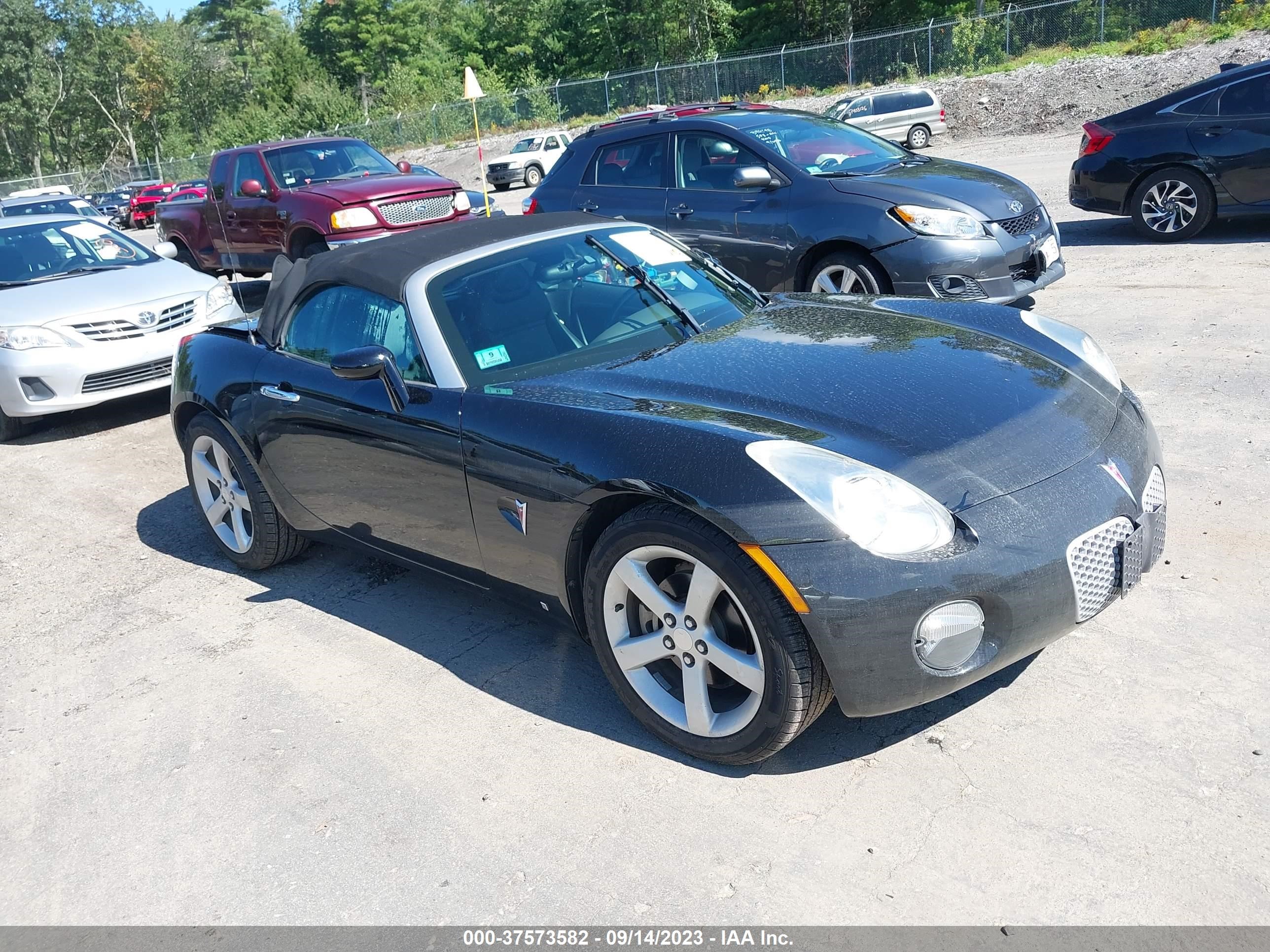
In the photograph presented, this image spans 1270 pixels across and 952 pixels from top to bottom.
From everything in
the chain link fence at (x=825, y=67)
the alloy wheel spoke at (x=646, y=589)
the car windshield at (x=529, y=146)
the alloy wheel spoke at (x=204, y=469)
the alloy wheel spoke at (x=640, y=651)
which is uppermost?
the chain link fence at (x=825, y=67)

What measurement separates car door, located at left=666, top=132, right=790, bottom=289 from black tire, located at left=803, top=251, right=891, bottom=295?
25 cm

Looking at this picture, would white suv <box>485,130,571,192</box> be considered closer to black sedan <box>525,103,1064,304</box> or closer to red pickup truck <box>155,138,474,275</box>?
red pickup truck <box>155,138,474,275</box>

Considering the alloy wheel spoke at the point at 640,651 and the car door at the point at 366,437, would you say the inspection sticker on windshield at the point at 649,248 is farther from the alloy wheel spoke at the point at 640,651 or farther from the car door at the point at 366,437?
the alloy wheel spoke at the point at 640,651

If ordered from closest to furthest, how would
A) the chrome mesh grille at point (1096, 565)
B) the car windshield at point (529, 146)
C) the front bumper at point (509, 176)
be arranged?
the chrome mesh grille at point (1096, 565) → the front bumper at point (509, 176) → the car windshield at point (529, 146)

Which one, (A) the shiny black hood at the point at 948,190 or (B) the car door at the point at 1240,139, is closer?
(A) the shiny black hood at the point at 948,190

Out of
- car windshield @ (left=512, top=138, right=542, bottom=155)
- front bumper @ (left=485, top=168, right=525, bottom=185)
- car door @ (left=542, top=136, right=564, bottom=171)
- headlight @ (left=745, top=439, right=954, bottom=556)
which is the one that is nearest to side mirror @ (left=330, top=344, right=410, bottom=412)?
headlight @ (left=745, top=439, right=954, bottom=556)

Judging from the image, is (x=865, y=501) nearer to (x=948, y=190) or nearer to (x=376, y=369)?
(x=376, y=369)

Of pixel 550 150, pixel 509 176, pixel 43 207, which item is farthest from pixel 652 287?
pixel 550 150

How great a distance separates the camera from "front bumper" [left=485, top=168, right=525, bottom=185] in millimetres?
32969

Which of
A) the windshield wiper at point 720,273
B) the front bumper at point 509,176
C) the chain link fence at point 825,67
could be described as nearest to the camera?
the windshield wiper at point 720,273

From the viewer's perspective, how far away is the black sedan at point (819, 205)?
7082mm

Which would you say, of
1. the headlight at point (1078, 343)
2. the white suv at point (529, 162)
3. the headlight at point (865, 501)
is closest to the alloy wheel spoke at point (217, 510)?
the headlight at point (865, 501)

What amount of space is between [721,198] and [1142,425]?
4.82 metres

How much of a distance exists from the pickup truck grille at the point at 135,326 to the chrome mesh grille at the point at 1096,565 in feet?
23.5
